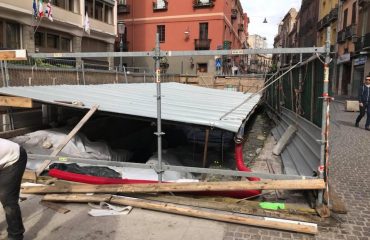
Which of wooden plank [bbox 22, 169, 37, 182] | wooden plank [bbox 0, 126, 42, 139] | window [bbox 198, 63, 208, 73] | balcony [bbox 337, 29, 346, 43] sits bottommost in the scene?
wooden plank [bbox 22, 169, 37, 182]

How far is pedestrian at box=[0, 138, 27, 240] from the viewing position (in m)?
3.44

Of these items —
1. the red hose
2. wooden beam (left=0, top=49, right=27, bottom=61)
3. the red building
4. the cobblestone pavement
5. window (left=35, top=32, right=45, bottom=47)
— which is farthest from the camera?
the red building

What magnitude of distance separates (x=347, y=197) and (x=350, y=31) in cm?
3169

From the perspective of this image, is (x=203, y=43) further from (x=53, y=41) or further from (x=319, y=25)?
(x=53, y=41)

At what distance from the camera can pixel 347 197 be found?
5301 mm

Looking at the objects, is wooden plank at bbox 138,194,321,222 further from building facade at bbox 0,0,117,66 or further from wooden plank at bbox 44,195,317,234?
building facade at bbox 0,0,117,66

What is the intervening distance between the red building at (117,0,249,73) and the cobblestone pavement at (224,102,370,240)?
2971 cm

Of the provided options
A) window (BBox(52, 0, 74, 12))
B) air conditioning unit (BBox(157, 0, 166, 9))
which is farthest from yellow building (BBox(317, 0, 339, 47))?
window (BBox(52, 0, 74, 12))

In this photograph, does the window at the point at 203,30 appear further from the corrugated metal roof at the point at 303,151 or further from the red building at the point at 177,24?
the corrugated metal roof at the point at 303,151

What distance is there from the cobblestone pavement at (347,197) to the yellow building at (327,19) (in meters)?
28.6

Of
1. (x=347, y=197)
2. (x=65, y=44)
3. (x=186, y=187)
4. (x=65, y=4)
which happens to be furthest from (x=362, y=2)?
(x=186, y=187)

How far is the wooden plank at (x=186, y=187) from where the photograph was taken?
4457 millimetres

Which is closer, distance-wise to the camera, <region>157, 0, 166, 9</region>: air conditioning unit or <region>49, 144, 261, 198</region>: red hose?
<region>49, 144, 261, 198</region>: red hose

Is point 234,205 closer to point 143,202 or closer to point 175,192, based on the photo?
point 175,192
